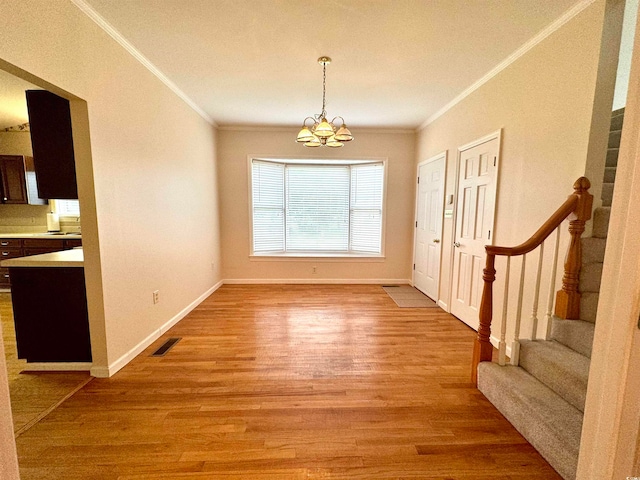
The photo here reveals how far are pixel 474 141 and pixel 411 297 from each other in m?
2.35

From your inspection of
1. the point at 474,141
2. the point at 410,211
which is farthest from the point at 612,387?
the point at 410,211

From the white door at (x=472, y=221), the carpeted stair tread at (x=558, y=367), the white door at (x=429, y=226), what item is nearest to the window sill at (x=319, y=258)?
the white door at (x=429, y=226)

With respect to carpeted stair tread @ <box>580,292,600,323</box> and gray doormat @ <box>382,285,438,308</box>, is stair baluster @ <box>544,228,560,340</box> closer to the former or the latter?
carpeted stair tread @ <box>580,292,600,323</box>

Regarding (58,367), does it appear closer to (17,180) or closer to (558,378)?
(558,378)

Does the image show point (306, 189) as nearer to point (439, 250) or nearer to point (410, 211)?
point (410, 211)

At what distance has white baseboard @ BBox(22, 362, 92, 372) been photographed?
7.29 ft

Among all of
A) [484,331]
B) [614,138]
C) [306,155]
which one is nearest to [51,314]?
[484,331]

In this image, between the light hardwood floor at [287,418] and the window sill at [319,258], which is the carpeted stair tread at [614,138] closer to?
the light hardwood floor at [287,418]

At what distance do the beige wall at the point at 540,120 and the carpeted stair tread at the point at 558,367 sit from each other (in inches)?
Answer: 23.6

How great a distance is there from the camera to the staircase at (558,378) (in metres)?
1.42

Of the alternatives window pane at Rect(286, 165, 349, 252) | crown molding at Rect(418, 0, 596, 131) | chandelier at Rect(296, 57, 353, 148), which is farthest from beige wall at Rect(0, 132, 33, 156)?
crown molding at Rect(418, 0, 596, 131)

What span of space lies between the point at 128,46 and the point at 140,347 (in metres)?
2.70

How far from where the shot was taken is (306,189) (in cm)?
505

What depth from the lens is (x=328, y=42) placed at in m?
2.26
